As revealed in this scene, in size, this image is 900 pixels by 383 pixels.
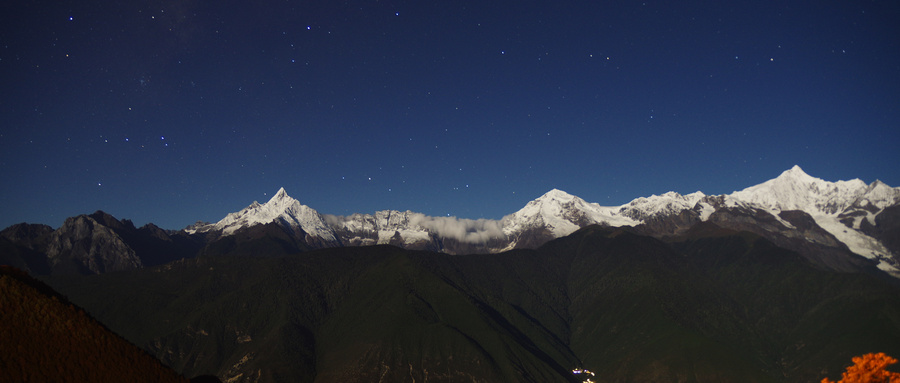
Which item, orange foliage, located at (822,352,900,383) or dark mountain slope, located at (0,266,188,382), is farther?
orange foliage, located at (822,352,900,383)

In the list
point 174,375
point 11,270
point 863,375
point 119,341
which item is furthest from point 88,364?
point 863,375

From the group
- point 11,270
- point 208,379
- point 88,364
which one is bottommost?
point 208,379

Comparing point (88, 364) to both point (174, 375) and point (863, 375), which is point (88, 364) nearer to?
point (174, 375)

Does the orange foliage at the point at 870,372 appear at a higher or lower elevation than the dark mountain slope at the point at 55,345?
lower

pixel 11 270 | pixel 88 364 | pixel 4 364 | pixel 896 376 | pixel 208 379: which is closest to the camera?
pixel 4 364

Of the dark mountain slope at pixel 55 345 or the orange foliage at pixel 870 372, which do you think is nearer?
the dark mountain slope at pixel 55 345

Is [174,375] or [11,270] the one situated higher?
[11,270]

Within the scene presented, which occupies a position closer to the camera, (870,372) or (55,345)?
(55,345)

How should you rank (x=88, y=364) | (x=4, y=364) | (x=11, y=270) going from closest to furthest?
(x=4, y=364)
(x=88, y=364)
(x=11, y=270)

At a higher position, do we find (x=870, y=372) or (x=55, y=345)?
(x=55, y=345)

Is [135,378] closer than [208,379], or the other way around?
[135,378]

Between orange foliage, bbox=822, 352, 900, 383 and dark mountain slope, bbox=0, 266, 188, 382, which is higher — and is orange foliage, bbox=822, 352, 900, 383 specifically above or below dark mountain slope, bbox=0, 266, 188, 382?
below
